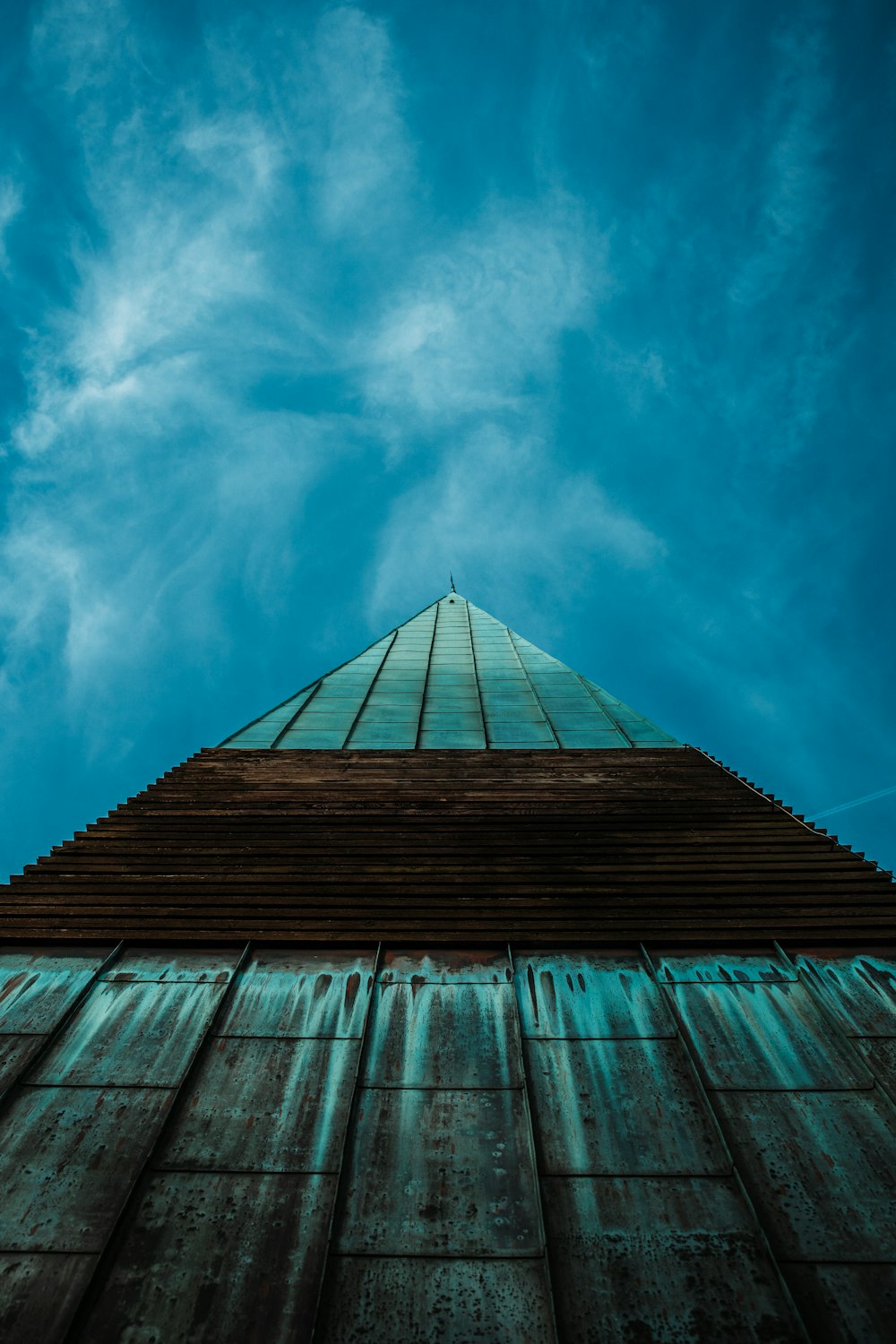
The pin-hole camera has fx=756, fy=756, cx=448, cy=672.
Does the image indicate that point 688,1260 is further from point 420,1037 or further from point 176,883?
point 176,883

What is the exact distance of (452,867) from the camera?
804 cm

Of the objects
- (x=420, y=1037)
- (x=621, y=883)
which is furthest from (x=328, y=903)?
(x=621, y=883)

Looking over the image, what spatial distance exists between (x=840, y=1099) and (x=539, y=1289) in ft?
8.35

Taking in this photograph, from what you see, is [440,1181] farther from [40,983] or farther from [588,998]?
[40,983]

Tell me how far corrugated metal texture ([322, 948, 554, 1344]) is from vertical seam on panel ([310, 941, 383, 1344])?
0.02 m

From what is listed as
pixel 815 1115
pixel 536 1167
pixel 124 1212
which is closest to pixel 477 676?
pixel 815 1115

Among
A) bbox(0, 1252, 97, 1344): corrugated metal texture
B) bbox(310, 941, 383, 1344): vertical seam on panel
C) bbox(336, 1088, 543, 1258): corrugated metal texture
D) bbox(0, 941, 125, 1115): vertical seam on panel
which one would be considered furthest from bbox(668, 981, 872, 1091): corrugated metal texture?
bbox(0, 941, 125, 1115): vertical seam on panel

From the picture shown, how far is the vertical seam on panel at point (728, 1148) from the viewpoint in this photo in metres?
3.89

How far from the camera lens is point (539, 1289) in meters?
3.96

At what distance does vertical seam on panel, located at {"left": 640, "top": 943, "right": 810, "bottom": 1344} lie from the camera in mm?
3895

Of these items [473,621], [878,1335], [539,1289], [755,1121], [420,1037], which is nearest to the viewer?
[878,1335]

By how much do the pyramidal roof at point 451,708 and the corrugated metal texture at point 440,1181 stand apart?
6.75 metres

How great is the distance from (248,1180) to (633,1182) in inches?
92.0

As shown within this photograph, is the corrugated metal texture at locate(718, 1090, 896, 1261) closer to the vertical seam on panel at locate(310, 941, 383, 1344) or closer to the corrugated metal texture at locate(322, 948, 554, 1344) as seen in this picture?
the corrugated metal texture at locate(322, 948, 554, 1344)
